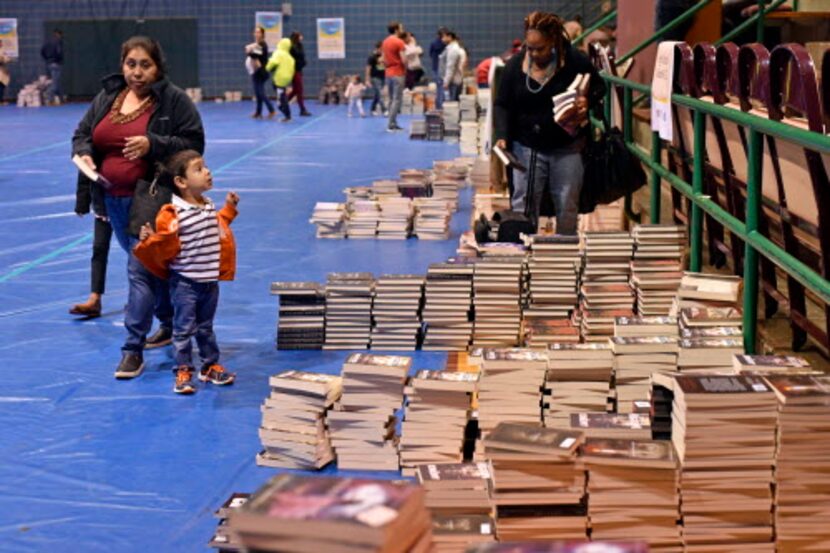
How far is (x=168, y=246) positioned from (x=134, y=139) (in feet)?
2.26

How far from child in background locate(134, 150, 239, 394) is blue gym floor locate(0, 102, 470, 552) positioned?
19cm

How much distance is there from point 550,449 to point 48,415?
10.9ft

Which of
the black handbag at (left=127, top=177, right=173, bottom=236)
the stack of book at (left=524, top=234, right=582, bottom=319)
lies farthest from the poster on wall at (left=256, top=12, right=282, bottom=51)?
the black handbag at (left=127, top=177, right=173, bottom=236)

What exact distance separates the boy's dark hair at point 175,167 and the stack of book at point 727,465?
352cm

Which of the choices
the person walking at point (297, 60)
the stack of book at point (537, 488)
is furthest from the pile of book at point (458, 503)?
the person walking at point (297, 60)

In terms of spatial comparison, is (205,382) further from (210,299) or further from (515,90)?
(515,90)

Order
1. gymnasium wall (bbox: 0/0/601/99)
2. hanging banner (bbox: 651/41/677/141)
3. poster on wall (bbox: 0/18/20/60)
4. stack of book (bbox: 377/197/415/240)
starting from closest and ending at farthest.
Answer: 1. hanging banner (bbox: 651/41/677/141)
2. stack of book (bbox: 377/197/415/240)
3. gymnasium wall (bbox: 0/0/601/99)
4. poster on wall (bbox: 0/18/20/60)

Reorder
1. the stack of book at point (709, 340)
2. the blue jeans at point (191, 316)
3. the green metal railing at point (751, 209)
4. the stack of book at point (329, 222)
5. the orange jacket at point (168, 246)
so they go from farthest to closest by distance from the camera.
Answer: the stack of book at point (329, 222) → the blue jeans at point (191, 316) → the orange jacket at point (168, 246) → the stack of book at point (709, 340) → the green metal railing at point (751, 209)

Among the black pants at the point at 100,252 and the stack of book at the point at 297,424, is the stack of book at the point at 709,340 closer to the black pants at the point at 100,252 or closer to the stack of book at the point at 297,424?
the stack of book at the point at 297,424

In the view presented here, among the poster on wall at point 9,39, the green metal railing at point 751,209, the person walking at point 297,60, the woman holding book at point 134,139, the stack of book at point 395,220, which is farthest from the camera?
the poster on wall at point 9,39

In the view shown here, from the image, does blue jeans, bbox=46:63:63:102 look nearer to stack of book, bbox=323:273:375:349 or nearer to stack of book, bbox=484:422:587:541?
stack of book, bbox=323:273:375:349

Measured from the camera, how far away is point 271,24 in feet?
110

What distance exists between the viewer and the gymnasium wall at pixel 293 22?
1298 inches

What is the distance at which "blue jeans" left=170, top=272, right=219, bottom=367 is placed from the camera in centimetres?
682
